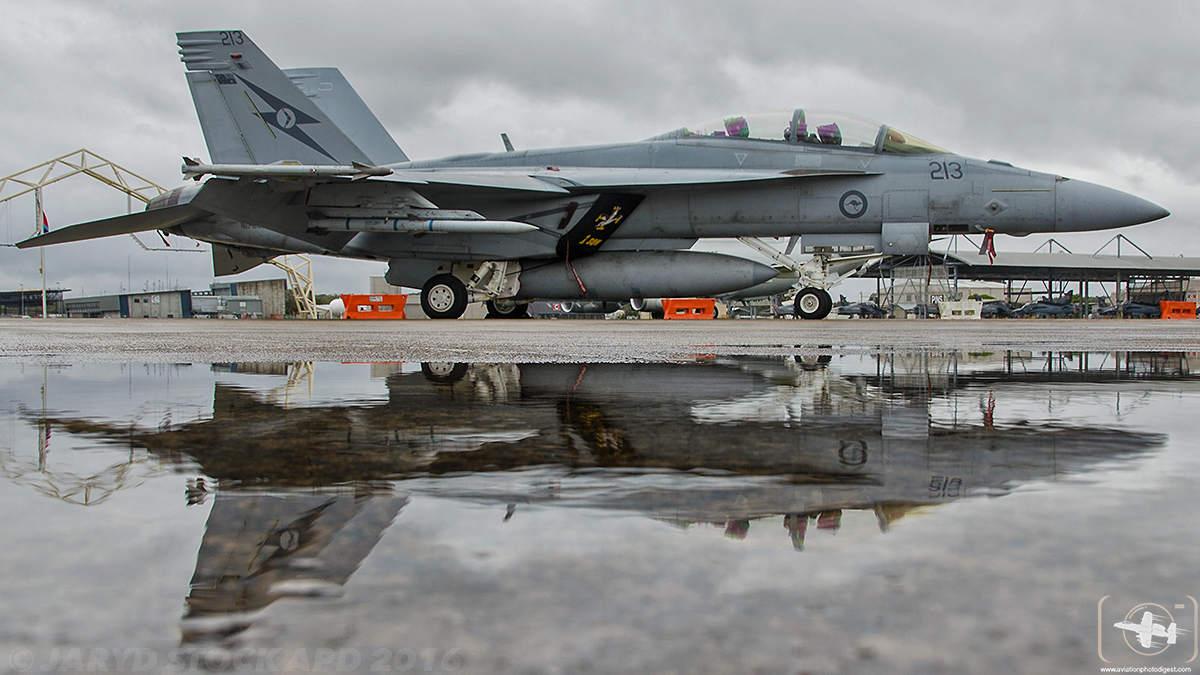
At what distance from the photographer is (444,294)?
35.3ft

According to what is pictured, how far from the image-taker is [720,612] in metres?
0.51

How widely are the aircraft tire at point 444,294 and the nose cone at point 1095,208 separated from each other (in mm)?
7766

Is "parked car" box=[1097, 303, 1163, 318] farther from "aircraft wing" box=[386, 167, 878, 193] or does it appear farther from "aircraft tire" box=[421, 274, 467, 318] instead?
"aircraft tire" box=[421, 274, 467, 318]

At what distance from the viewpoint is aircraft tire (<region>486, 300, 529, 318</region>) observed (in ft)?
38.3

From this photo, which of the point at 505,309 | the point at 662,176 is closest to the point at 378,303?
the point at 505,309

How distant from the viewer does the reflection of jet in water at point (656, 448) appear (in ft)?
2.75

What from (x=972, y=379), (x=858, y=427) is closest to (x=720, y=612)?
(x=858, y=427)

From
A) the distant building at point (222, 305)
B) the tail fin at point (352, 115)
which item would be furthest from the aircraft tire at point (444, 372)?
the distant building at point (222, 305)

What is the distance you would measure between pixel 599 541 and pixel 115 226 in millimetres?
12345

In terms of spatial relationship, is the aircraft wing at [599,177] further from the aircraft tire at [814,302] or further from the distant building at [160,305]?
the distant building at [160,305]

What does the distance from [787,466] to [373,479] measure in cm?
51

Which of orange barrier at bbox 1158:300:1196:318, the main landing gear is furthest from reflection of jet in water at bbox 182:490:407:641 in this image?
orange barrier at bbox 1158:300:1196:318

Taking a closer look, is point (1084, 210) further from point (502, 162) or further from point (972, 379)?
point (972, 379)

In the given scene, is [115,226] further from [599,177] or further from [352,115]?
[599,177]
